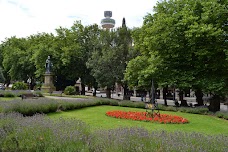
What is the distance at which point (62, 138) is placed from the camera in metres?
5.89

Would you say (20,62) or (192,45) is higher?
(20,62)

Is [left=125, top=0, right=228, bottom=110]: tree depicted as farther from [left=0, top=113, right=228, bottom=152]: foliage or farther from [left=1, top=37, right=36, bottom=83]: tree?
[left=1, top=37, right=36, bottom=83]: tree

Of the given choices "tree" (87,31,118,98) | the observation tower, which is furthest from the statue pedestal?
the observation tower

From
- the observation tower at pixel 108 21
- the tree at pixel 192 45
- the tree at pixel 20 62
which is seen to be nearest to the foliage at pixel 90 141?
the tree at pixel 192 45

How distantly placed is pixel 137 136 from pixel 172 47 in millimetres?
18069

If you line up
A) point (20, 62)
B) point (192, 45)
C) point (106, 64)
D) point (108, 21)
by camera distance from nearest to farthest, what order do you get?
1. point (192, 45)
2. point (106, 64)
3. point (20, 62)
4. point (108, 21)

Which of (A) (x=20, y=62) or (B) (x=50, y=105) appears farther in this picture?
(A) (x=20, y=62)

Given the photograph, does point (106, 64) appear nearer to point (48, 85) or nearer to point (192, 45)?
point (48, 85)

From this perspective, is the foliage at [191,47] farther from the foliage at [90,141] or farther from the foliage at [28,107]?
the foliage at [90,141]

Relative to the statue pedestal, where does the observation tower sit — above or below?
above

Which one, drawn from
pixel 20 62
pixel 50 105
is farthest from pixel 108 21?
pixel 50 105

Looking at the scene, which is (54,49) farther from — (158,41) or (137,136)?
(137,136)

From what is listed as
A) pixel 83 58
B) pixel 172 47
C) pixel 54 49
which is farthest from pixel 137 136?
pixel 54 49

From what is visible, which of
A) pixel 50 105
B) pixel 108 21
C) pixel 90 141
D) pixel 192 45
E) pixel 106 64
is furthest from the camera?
pixel 108 21
